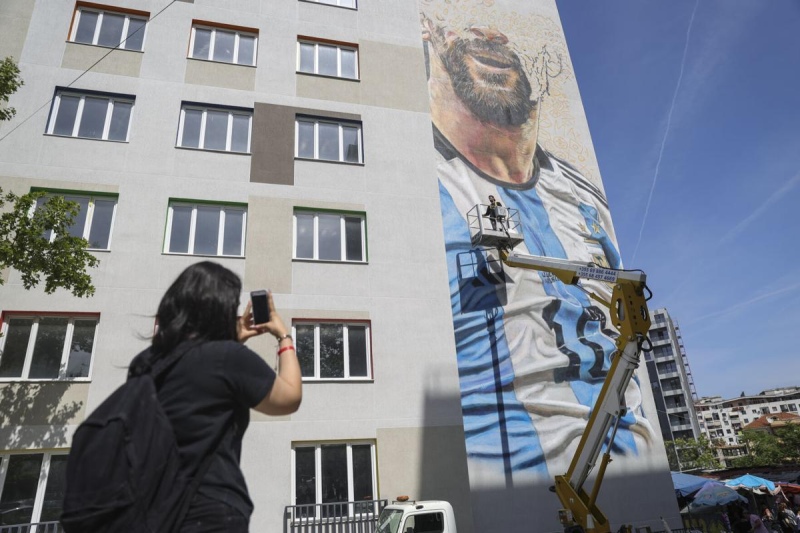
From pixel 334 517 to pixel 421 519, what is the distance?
2.80 m

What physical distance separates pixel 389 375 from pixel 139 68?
11483 mm

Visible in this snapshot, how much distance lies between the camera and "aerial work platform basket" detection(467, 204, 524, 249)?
16.5 meters

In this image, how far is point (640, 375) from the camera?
1803 centimetres

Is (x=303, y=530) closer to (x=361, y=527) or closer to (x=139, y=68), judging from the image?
(x=361, y=527)

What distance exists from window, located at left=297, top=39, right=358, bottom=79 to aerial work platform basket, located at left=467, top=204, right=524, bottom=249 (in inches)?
246

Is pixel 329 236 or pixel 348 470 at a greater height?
pixel 329 236

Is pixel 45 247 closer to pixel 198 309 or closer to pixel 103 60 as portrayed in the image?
pixel 103 60

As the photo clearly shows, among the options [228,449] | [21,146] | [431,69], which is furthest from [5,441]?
[431,69]

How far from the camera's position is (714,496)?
59.7 feet

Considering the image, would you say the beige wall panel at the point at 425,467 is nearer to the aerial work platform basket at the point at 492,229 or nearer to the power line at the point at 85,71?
the aerial work platform basket at the point at 492,229

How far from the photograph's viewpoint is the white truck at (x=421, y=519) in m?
9.97

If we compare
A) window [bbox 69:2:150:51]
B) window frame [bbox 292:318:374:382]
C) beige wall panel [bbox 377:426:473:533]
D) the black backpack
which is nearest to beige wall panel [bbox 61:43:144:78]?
window [bbox 69:2:150:51]

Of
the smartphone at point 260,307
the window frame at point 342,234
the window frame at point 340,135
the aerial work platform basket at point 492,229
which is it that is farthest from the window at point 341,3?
the smartphone at point 260,307

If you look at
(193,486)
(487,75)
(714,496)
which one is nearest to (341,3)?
(487,75)
